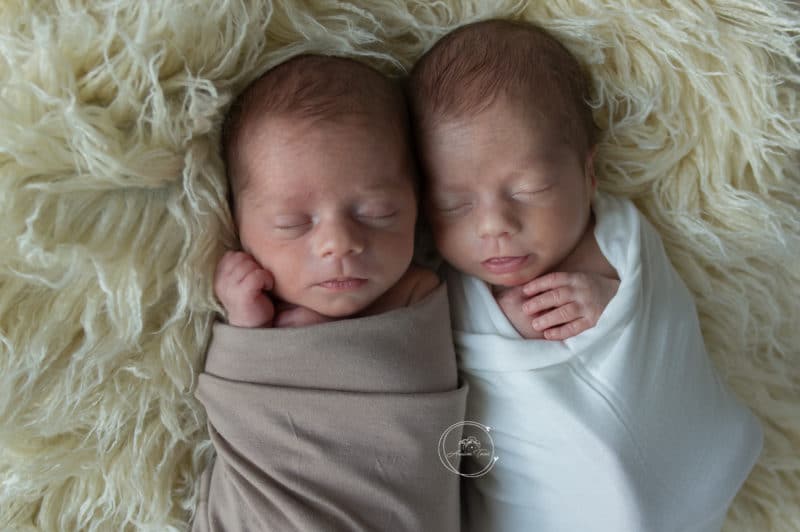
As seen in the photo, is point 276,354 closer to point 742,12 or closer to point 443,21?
point 443,21

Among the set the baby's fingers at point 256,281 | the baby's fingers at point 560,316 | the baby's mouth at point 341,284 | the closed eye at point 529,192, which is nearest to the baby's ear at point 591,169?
the closed eye at point 529,192

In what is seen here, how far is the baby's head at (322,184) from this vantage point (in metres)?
0.97

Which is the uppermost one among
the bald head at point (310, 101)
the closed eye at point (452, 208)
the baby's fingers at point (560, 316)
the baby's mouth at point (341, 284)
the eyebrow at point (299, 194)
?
the bald head at point (310, 101)

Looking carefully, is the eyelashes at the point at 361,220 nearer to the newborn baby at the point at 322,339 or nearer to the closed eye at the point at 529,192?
the newborn baby at the point at 322,339

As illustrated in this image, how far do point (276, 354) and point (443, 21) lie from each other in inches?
24.5

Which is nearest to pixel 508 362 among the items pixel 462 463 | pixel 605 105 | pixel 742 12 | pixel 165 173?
pixel 462 463

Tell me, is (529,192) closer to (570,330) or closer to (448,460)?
(570,330)

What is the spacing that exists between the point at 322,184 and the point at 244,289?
0.62ft

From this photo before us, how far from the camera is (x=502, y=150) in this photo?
3.35 ft

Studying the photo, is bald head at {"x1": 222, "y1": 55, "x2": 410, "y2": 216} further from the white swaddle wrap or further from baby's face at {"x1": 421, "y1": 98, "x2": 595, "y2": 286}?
the white swaddle wrap

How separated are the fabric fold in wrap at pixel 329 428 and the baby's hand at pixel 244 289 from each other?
1.1 inches

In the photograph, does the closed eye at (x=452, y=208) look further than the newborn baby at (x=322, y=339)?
Yes

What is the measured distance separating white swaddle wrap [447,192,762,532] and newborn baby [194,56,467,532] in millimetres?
87

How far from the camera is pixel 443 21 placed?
3.81ft
